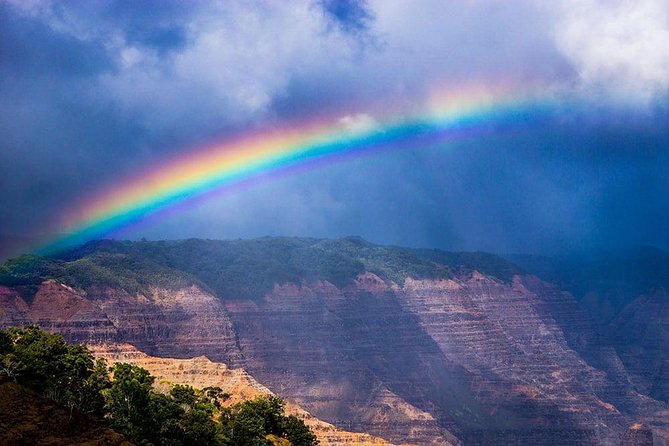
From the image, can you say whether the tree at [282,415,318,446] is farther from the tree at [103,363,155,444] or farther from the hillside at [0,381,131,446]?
the hillside at [0,381,131,446]

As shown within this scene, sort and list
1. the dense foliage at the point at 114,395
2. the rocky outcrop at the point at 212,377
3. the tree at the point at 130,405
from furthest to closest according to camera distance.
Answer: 1. the rocky outcrop at the point at 212,377
2. the tree at the point at 130,405
3. the dense foliage at the point at 114,395

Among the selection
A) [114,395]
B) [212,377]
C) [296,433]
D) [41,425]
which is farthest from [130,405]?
[212,377]

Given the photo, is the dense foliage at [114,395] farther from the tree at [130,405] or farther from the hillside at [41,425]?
the hillside at [41,425]

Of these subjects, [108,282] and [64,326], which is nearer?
[64,326]

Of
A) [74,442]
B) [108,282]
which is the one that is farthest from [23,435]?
[108,282]

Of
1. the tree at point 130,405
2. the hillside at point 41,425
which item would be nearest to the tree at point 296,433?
the tree at point 130,405

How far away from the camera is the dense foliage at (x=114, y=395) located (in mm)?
93812

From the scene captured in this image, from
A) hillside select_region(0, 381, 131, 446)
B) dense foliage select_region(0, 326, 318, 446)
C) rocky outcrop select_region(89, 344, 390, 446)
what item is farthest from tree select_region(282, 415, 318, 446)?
hillside select_region(0, 381, 131, 446)

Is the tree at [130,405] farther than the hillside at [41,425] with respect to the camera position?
Yes

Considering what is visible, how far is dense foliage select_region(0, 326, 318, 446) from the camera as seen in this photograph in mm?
93812

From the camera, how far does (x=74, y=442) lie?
82.4 m

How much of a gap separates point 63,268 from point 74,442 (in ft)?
394

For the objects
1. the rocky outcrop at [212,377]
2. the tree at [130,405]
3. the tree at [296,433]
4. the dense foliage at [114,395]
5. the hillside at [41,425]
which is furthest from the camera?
the rocky outcrop at [212,377]

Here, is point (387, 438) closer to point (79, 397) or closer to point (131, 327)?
point (131, 327)
